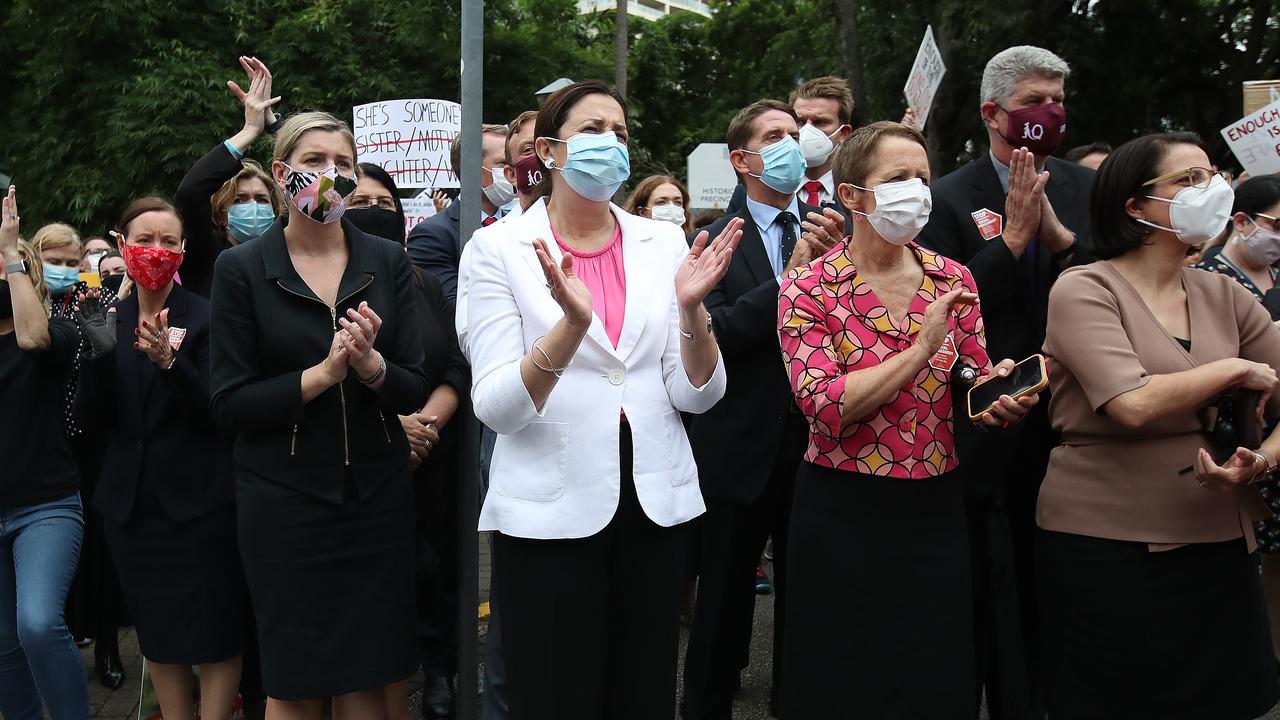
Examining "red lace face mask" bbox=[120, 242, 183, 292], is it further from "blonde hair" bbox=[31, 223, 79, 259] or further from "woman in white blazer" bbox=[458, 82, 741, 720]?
"woman in white blazer" bbox=[458, 82, 741, 720]

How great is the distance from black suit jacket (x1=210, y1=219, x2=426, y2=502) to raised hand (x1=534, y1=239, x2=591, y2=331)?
999 millimetres

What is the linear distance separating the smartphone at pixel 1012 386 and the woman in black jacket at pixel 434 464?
223 centimetres

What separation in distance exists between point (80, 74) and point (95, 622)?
51.3 ft

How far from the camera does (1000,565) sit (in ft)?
14.2

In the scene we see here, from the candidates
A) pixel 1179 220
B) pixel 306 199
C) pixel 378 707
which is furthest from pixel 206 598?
pixel 1179 220

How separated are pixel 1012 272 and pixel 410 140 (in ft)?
19.0

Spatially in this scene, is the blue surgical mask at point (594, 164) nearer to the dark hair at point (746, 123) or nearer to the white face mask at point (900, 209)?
the white face mask at point (900, 209)

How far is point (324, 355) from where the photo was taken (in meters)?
3.91

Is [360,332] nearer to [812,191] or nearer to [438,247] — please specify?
[438,247]

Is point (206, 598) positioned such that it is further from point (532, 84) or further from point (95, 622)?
point (532, 84)

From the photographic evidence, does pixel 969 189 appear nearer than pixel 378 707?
No

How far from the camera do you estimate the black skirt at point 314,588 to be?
386 centimetres

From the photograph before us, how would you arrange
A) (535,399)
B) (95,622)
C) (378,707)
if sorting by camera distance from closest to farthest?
(535,399), (378,707), (95,622)

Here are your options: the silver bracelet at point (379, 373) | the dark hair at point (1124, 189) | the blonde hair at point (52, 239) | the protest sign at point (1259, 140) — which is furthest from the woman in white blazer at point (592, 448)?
the protest sign at point (1259, 140)
